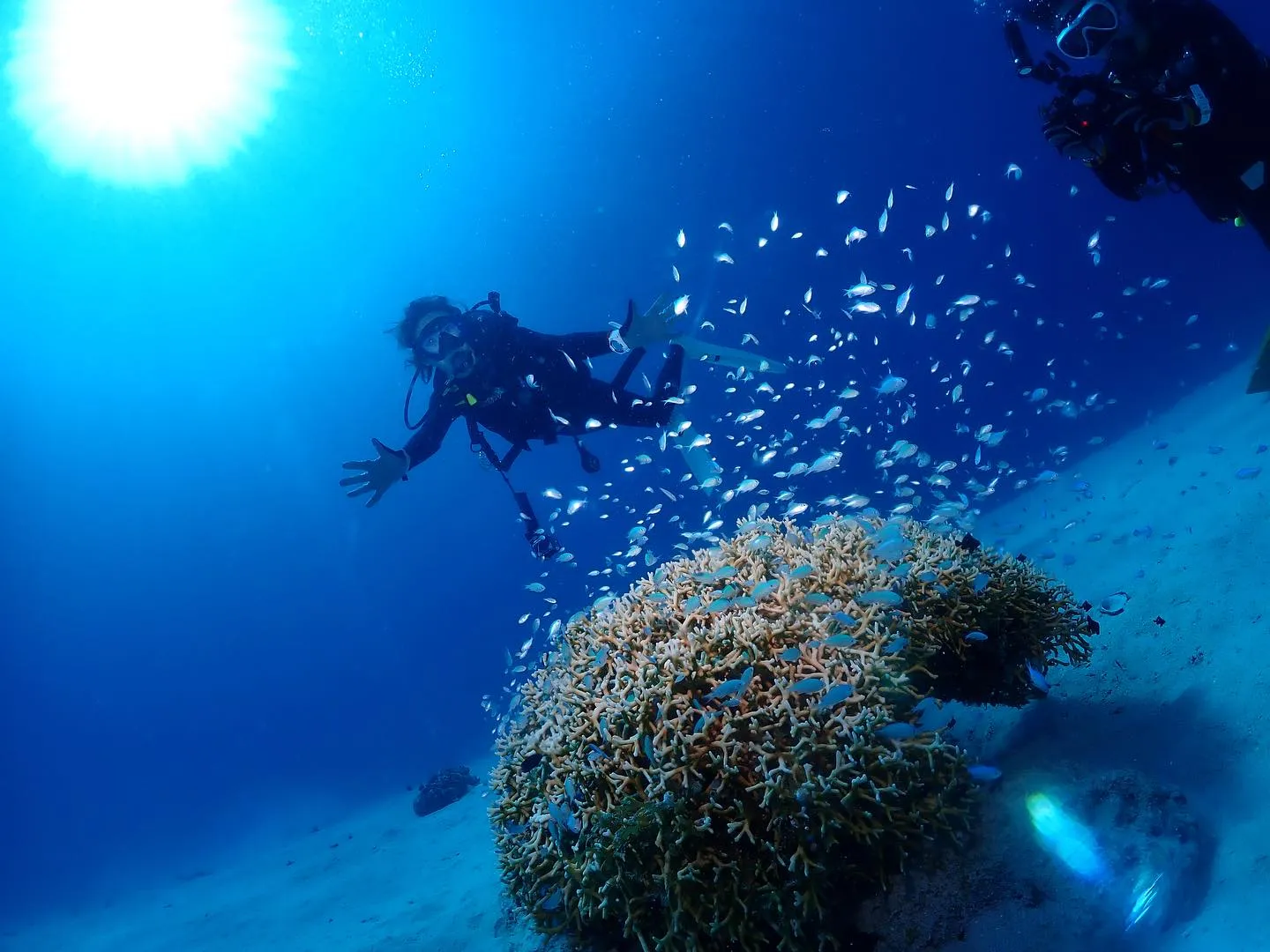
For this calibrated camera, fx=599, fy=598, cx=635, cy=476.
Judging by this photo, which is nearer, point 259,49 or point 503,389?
point 503,389

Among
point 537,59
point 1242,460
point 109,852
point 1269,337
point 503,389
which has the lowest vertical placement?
point 1242,460

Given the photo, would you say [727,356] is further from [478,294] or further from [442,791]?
[478,294]

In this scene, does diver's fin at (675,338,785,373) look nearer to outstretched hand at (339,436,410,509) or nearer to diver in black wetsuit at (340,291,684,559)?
diver in black wetsuit at (340,291,684,559)

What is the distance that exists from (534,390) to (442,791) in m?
13.3

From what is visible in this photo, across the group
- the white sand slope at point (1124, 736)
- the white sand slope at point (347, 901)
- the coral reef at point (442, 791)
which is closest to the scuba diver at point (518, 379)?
the white sand slope at point (347, 901)

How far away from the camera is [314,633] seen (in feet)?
254

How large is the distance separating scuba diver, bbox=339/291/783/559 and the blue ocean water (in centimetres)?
734

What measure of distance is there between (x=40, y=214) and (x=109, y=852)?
41.5 meters

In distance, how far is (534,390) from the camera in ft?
33.0

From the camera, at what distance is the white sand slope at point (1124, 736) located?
3373mm

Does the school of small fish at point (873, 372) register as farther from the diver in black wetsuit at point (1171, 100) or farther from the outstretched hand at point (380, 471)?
the diver in black wetsuit at point (1171, 100)

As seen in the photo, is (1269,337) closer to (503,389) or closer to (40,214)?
(503,389)

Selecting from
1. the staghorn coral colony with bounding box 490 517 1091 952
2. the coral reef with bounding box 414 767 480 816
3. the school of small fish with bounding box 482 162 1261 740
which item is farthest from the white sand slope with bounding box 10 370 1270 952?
the school of small fish with bounding box 482 162 1261 740

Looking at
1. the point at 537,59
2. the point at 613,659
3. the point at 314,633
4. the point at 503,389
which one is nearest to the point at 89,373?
the point at 314,633
